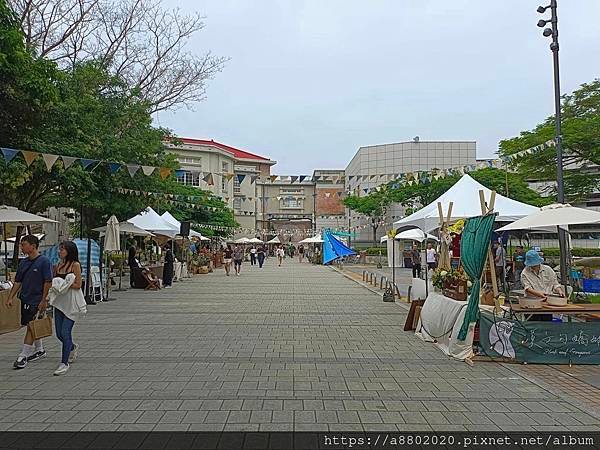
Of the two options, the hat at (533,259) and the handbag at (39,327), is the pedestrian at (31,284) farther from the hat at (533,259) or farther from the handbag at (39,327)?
the hat at (533,259)

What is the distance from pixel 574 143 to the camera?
21.1 m

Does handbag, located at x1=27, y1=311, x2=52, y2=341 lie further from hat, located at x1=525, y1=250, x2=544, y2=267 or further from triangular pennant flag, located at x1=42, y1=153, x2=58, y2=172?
hat, located at x1=525, y1=250, x2=544, y2=267

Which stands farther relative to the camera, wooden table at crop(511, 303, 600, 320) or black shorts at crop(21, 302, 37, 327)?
wooden table at crop(511, 303, 600, 320)

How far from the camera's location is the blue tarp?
39.8 m

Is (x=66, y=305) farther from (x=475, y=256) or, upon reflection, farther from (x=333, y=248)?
(x=333, y=248)

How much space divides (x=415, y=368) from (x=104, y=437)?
14.1 ft

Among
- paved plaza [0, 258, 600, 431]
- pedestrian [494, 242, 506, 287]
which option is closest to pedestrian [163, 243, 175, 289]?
paved plaza [0, 258, 600, 431]

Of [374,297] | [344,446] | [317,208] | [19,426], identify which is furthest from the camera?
[317,208]

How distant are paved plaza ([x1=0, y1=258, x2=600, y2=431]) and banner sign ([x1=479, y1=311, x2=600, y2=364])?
0.33 m

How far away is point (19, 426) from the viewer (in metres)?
5.24

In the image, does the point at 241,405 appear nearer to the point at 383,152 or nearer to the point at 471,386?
the point at 471,386

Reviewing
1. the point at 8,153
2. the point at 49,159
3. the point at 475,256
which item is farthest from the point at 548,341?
the point at 8,153

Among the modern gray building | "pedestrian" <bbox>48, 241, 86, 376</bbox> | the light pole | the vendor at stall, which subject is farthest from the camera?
the modern gray building

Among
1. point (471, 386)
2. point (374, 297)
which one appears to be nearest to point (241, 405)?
point (471, 386)
